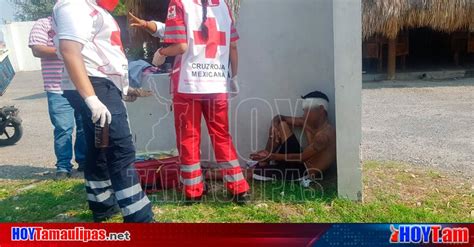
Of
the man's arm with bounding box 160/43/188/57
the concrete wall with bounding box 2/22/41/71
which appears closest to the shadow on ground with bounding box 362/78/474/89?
the man's arm with bounding box 160/43/188/57

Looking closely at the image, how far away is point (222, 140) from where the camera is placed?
347 centimetres

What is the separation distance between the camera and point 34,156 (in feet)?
18.5

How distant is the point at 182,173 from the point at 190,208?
0.31 m

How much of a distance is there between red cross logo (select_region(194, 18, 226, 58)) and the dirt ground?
7.87 ft

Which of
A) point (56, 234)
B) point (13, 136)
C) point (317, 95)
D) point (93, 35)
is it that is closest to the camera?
point (56, 234)

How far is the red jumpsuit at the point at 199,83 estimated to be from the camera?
3.29 metres

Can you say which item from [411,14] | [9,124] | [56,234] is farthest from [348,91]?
[411,14]

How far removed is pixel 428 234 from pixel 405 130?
4.14 m

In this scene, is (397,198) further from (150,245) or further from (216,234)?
(150,245)

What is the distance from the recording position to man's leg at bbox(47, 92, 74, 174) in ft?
14.5

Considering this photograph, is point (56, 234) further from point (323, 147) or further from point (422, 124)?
point (422, 124)

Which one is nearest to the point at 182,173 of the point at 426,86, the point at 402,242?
the point at 402,242

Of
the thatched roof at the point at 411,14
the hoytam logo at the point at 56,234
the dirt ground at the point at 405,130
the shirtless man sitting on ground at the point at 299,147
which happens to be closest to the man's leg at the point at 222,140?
the shirtless man sitting on ground at the point at 299,147

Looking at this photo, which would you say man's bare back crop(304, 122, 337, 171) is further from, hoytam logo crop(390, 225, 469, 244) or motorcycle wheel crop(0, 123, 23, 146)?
motorcycle wheel crop(0, 123, 23, 146)
